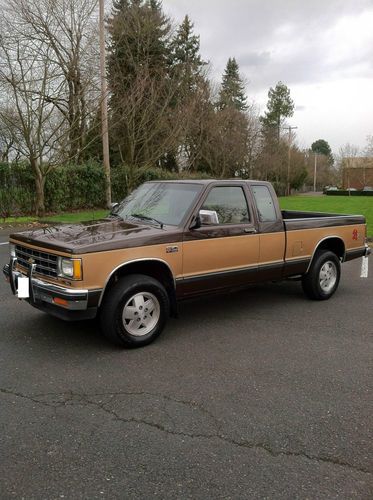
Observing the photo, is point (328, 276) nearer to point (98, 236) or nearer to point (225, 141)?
point (98, 236)

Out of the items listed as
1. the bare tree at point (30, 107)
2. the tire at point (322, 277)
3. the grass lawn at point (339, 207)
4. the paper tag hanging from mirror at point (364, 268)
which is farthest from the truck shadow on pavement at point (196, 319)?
the bare tree at point (30, 107)

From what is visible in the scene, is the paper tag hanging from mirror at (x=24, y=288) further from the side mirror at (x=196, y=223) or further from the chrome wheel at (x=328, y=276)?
the chrome wheel at (x=328, y=276)

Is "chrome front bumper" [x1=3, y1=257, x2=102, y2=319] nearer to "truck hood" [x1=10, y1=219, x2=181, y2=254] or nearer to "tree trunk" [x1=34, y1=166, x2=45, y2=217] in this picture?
"truck hood" [x1=10, y1=219, x2=181, y2=254]

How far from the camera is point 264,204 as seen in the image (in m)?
5.97

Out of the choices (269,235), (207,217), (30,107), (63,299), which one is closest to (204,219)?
(207,217)

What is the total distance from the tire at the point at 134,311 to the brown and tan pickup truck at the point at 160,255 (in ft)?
0.03

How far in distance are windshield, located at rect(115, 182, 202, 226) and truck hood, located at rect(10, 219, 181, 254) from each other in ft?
0.87

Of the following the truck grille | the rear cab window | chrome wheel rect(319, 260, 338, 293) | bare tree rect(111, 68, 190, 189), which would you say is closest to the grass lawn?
chrome wheel rect(319, 260, 338, 293)

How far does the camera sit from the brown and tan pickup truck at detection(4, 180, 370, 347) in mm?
→ 4289

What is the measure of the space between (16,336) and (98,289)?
1.28 metres

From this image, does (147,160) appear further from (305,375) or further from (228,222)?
(305,375)

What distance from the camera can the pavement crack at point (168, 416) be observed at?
287 cm

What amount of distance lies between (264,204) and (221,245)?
1.11m

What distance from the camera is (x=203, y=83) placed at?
1254 inches
